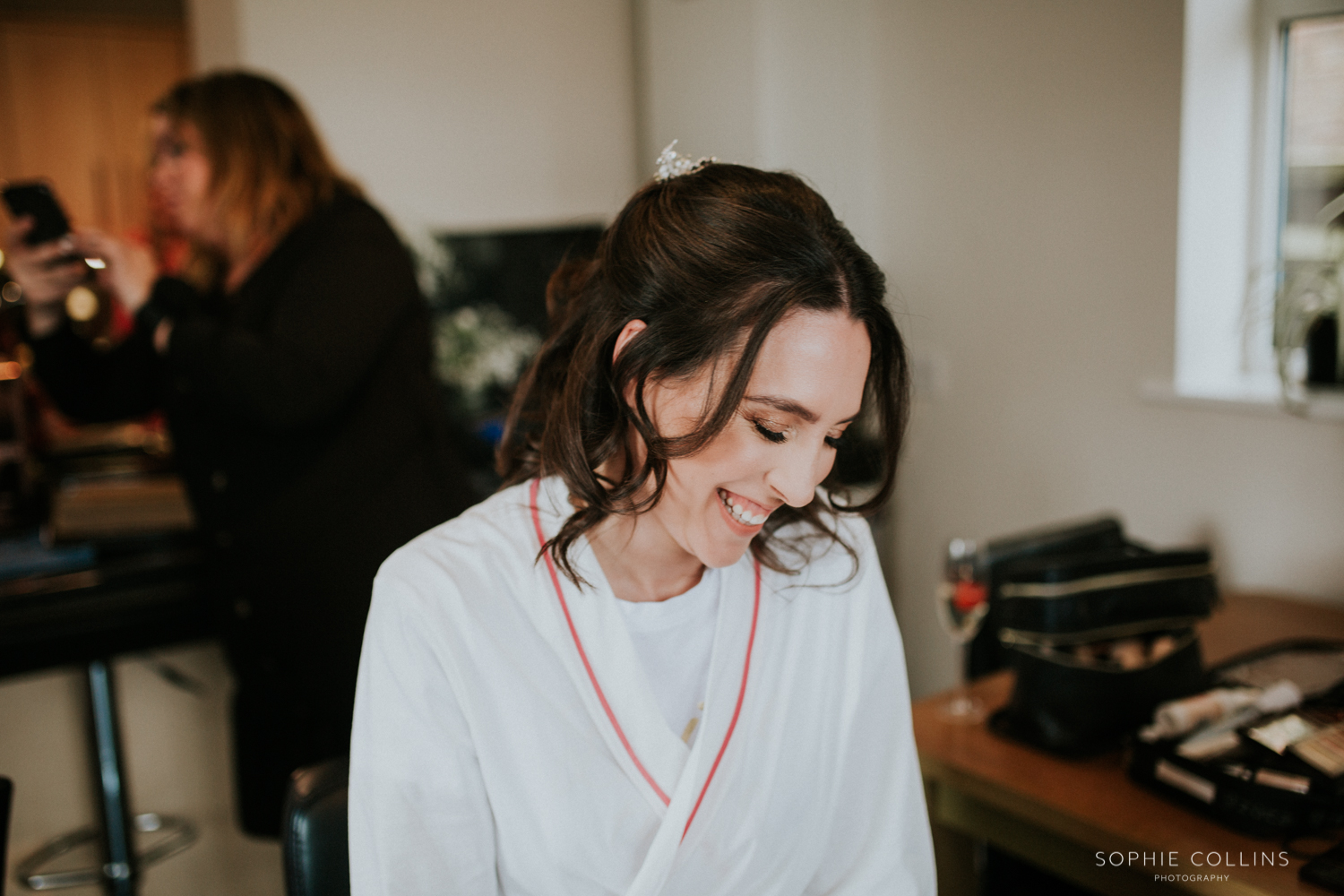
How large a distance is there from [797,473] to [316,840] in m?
0.58

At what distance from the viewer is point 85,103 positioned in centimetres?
497

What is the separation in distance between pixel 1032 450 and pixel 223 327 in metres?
1.84

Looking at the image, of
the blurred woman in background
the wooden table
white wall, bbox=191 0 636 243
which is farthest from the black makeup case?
white wall, bbox=191 0 636 243

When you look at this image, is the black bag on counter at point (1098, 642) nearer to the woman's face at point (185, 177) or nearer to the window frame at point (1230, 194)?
the window frame at point (1230, 194)

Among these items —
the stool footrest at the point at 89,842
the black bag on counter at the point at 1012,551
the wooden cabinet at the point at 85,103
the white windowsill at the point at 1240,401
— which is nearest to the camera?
the black bag on counter at the point at 1012,551

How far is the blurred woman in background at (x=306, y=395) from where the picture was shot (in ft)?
5.84

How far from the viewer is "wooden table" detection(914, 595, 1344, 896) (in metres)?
1.16

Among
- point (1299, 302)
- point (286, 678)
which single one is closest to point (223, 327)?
point (286, 678)

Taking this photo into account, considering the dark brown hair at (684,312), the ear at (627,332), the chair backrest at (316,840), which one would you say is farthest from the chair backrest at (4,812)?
the ear at (627,332)

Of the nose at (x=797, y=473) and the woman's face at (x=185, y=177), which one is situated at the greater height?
the woman's face at (x=185, y=177)

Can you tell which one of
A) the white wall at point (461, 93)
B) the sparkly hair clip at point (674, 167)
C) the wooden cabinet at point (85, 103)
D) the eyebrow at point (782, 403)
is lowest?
the eyebrow at point (782, 403)

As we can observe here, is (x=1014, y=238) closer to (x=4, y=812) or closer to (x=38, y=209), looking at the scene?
(x=38, y=209)

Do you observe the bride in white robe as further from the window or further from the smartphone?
the window

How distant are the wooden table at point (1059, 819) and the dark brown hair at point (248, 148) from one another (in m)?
1.34
